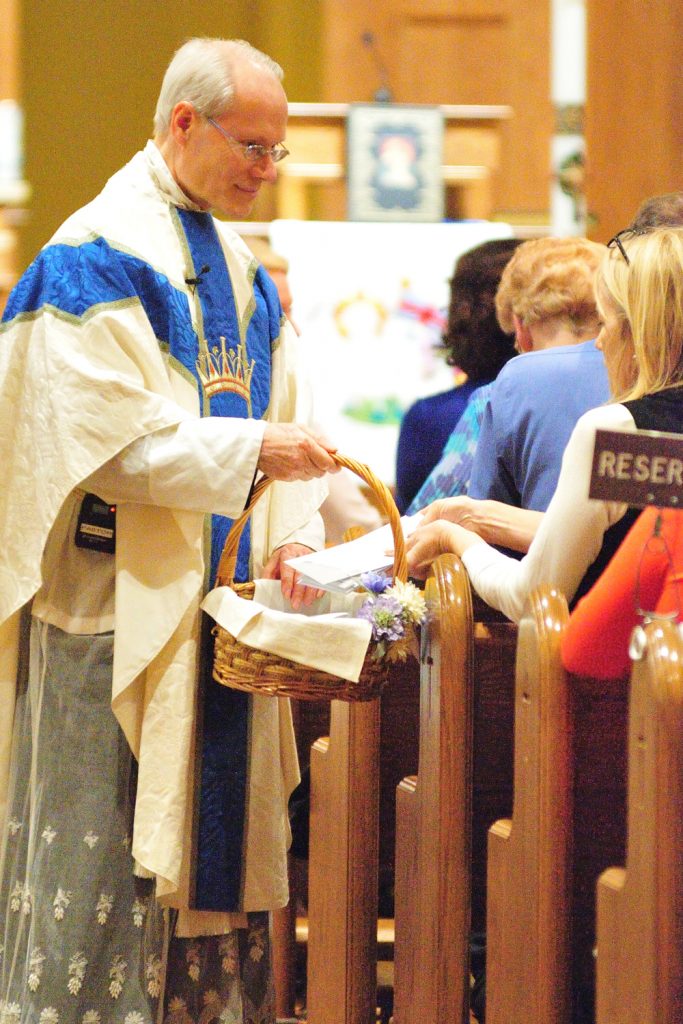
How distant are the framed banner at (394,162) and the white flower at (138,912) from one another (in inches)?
133

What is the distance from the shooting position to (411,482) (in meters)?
3.45

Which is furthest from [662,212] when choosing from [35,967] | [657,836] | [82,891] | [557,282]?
[35,967]

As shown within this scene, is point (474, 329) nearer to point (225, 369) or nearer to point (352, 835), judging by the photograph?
point (225, 369)

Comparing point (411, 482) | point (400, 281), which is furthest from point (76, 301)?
point (400, 281)

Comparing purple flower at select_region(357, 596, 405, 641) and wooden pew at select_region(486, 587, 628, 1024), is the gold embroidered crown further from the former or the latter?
wooden pew at select_region(486, 587, 628, 1024)

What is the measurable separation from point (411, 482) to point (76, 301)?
1.42 meters

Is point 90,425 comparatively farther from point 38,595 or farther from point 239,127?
point 239,127

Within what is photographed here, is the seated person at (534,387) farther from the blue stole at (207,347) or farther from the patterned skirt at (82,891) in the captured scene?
the patterned skirt at (82,891)

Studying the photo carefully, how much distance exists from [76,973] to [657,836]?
1118 mm

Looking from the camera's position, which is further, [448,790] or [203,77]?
[203,77]

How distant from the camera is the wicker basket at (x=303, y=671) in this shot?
1.93 meters

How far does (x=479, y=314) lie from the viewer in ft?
10.5

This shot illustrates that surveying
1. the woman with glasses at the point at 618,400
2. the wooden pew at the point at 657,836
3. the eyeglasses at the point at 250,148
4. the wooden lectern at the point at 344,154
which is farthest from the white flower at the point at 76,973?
the wooden lectern at the point at 344,154

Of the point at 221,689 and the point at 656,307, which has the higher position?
the point at 656,307
